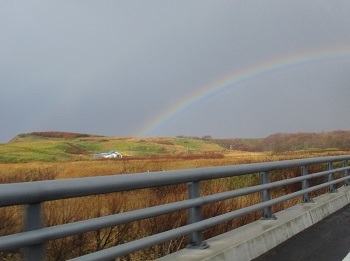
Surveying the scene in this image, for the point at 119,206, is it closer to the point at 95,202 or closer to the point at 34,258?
the point at 95,202

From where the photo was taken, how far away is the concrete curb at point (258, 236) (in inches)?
204

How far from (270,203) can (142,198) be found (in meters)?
2.73

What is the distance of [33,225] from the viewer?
3.36 m

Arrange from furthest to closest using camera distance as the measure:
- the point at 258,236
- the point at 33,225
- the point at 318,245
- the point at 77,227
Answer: the point at 318,245 < the point at 258,236 < the point at 77,227 < the point at 33,225

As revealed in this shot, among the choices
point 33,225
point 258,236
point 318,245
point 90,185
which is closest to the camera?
point 33,225

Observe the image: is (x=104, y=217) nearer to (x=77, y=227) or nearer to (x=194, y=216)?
(x=77, y=227)

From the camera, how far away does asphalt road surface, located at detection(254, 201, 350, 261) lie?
6.05 meters

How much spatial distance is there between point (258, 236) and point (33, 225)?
362 centimetres

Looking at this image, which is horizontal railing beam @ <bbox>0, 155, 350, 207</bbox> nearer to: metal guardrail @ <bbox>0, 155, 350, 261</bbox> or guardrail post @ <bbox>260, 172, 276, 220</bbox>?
metal guardrail @ <bbox>0, 155, 350, 261</bbox>

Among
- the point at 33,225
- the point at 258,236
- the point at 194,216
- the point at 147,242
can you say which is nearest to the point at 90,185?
the point at 33,225

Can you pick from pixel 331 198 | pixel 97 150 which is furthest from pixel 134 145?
pixel 331 198

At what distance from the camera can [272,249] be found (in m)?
6.45

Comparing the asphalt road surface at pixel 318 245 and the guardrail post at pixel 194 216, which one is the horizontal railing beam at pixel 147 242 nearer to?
the guardrail post at pixel 194 216

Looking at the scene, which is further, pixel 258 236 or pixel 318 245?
pixel 318 245
